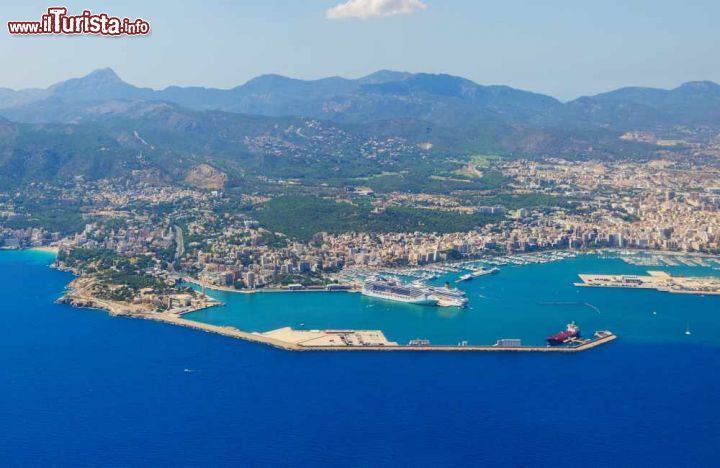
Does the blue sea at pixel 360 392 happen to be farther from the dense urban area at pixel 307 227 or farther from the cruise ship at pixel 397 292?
the dense urban area at pixel 307 227

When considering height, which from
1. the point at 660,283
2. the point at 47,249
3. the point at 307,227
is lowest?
the point at 47,249

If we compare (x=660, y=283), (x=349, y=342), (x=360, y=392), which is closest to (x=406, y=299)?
(x=349, y=342)

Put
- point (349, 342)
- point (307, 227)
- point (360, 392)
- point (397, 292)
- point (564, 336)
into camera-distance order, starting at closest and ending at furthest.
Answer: point (360, 392) < point (349, 342) < point (564, 336) < point (397, 292) < point (307, 227)

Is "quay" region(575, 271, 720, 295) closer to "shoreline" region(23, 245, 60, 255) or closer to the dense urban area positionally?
the dense urban area

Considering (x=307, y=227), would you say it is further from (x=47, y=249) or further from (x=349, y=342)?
(x=349, y=342)

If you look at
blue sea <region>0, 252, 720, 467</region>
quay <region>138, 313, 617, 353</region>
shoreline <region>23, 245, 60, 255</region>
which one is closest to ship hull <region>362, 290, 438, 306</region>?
blue sea <region>0, 252, 720, 467</region>

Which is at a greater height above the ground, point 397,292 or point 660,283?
point 660,283

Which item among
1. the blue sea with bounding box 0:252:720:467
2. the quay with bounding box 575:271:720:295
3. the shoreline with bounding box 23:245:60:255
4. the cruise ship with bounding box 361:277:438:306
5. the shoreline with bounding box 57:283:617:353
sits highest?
the quay with bounding box 575:271:720:295

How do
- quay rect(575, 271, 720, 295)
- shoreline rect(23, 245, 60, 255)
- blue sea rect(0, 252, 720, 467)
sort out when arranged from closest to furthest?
1. blue sea rect(0, 252, 720, 467)
2. quay rect(575, 271, 720, 295)
3. shoreline rect(23, 245, 60, 255)
